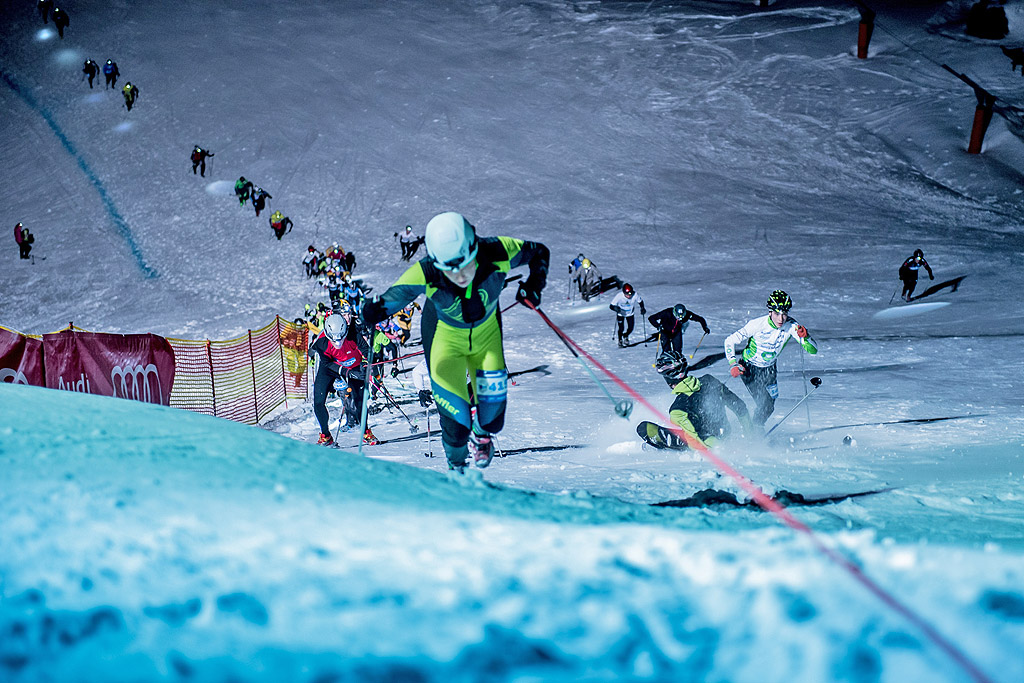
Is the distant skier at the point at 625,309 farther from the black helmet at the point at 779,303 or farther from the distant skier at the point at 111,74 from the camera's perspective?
the distant skier at the point at 111,74

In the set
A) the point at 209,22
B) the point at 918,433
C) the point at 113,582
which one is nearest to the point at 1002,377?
the point at 918,433

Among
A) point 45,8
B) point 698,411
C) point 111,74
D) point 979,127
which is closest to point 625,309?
point 698,411

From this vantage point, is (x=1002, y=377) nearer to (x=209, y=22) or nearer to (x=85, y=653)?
(x=85, y=653)

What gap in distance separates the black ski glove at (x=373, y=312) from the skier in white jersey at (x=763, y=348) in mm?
3762

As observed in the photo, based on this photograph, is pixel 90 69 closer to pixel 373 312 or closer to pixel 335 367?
pixel 335 367

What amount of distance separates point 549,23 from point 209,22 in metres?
19.8

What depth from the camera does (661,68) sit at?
38.8m

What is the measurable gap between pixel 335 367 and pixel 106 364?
333 cm

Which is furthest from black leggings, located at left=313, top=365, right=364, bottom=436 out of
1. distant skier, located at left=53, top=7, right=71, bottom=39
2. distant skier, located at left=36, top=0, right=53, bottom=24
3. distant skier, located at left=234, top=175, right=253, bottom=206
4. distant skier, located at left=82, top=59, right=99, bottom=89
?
distant skier, located at left=36, top=0, right=53, bottom=24

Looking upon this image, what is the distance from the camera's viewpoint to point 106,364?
34.0ft

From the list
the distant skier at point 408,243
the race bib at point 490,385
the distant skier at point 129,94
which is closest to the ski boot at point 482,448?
the race bib at point 490,385

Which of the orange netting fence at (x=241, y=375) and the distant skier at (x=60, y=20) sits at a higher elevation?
the distant skier at (x=60, y=20)

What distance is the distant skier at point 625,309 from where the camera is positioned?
54.4ft

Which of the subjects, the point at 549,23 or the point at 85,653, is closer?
the point at 85,653
